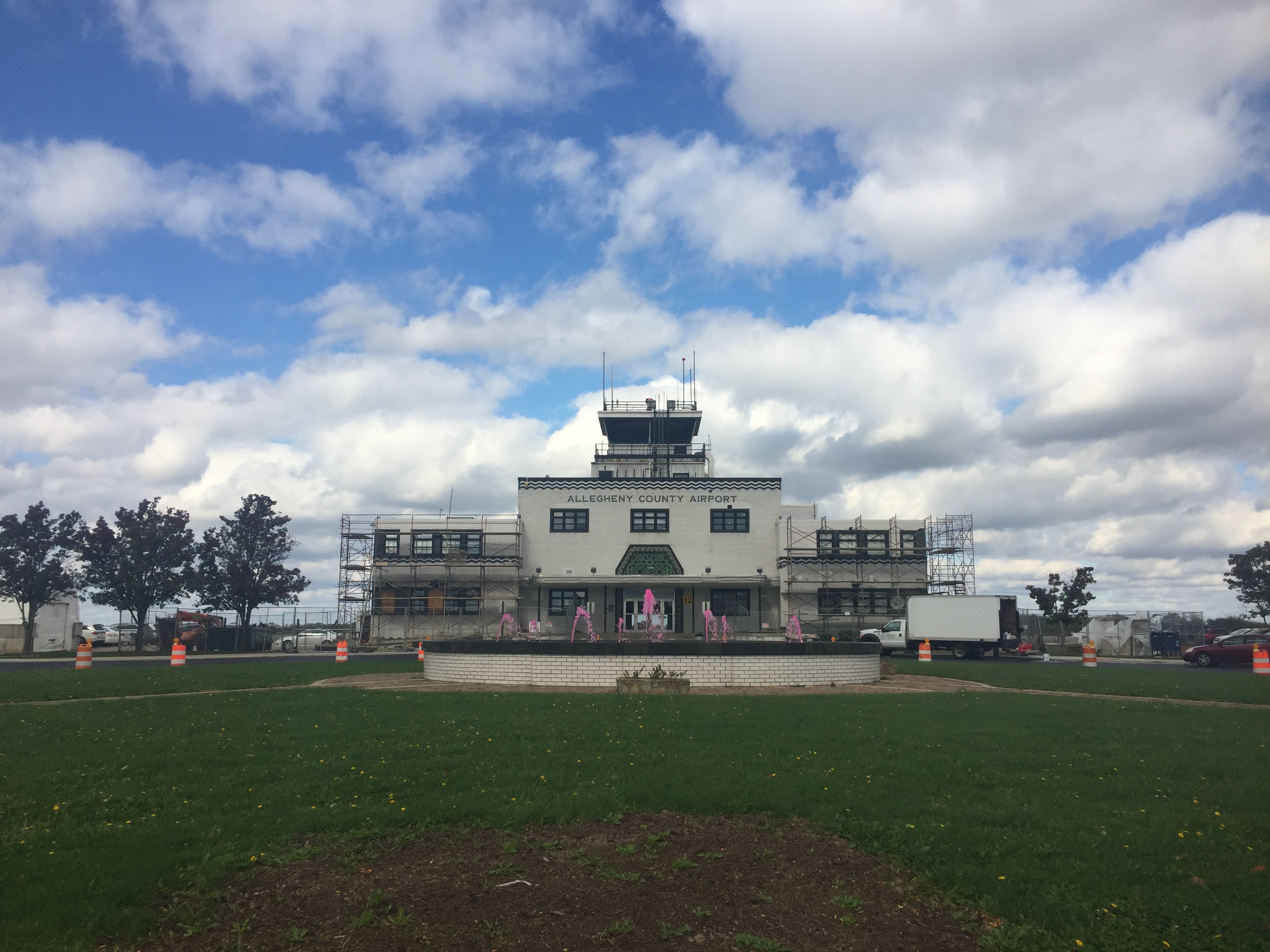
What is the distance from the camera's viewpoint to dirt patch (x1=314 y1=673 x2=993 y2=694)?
59.2 ft

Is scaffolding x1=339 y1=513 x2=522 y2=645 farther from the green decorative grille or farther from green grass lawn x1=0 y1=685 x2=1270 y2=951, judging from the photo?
green grass lawn x1=0 y1=685 x2=1270 y2=951

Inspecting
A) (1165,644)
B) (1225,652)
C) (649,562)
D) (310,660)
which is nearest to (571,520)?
(649,562)

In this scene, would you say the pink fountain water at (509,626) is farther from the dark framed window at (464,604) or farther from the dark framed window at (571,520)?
the dark framed window at (571,520)

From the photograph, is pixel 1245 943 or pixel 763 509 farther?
pixel 763 509

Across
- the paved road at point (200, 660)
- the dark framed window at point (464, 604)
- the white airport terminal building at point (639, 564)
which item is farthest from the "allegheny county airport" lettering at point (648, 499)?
the paved road at point (200, 660)

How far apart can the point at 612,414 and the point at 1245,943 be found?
175 ft

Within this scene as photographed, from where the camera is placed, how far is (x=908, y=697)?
16.6m

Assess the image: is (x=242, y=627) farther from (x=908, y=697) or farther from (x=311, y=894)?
(x=311, y=894)

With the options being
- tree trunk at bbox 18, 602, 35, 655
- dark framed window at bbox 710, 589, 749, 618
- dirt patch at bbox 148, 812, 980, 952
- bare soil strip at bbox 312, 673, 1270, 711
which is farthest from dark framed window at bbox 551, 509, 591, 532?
dirt patch at bbox 148, 812, 980, 952

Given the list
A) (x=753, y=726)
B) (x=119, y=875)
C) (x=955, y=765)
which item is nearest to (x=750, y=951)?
(x=119, y=875)

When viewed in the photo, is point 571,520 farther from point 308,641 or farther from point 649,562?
point 308,641

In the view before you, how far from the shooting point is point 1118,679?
2286cm

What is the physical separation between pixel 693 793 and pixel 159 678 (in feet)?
59.8

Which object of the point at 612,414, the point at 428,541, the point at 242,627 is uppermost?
the point at 612,414
